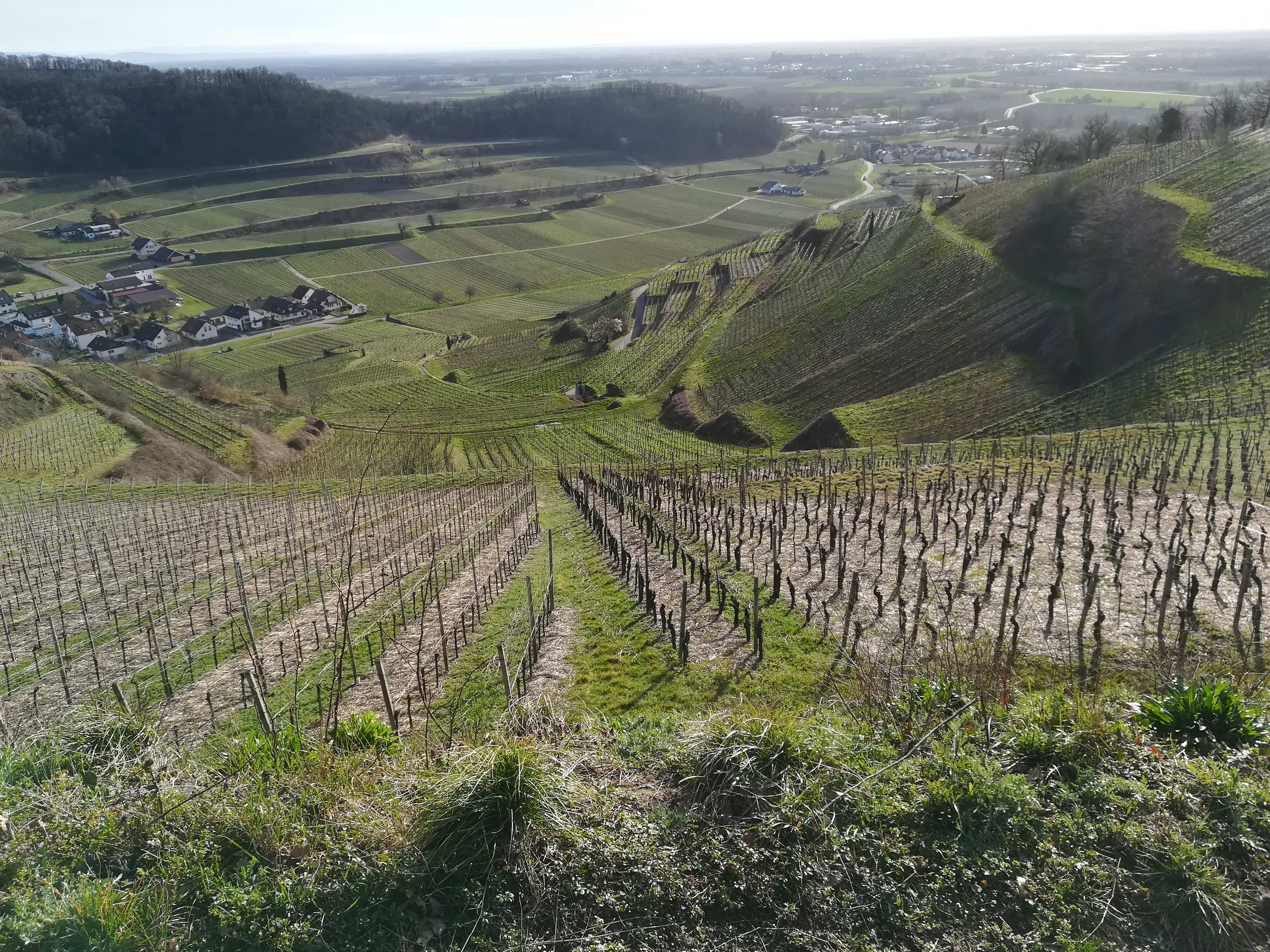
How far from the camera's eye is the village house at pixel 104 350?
8481 cm

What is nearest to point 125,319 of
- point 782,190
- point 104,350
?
point 104,350

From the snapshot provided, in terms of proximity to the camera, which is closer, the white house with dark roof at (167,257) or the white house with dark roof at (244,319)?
the white house with dark roof at (244,319)

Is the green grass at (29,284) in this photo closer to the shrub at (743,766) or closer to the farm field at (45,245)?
the farm field at (45,245)

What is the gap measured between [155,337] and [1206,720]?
345 ft

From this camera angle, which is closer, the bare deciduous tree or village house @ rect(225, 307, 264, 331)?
the bare deciduous tree

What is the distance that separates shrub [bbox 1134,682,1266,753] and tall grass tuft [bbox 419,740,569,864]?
594cm

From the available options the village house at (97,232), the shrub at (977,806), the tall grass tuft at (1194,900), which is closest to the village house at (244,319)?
the village house at (97,232)

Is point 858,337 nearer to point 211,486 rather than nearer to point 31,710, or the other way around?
point 211,486

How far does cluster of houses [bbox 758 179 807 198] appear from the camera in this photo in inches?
5817

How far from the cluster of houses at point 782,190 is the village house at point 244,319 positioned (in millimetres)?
101268

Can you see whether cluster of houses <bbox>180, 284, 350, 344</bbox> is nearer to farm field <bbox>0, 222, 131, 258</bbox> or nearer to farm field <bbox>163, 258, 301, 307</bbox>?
farm field <bbox>163, 258, 301, 307</bbox>

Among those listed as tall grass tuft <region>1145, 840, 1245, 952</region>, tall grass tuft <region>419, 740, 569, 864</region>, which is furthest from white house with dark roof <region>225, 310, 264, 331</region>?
tall grass tuft <region>1145, 840, 1245, 952</region>

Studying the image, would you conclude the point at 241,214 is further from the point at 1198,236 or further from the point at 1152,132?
the point at 1198,236

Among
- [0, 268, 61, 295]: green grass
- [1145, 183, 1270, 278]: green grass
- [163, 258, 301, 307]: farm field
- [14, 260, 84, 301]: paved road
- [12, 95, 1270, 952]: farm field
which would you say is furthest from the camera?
[163, 258, 301, 307]: farm field
